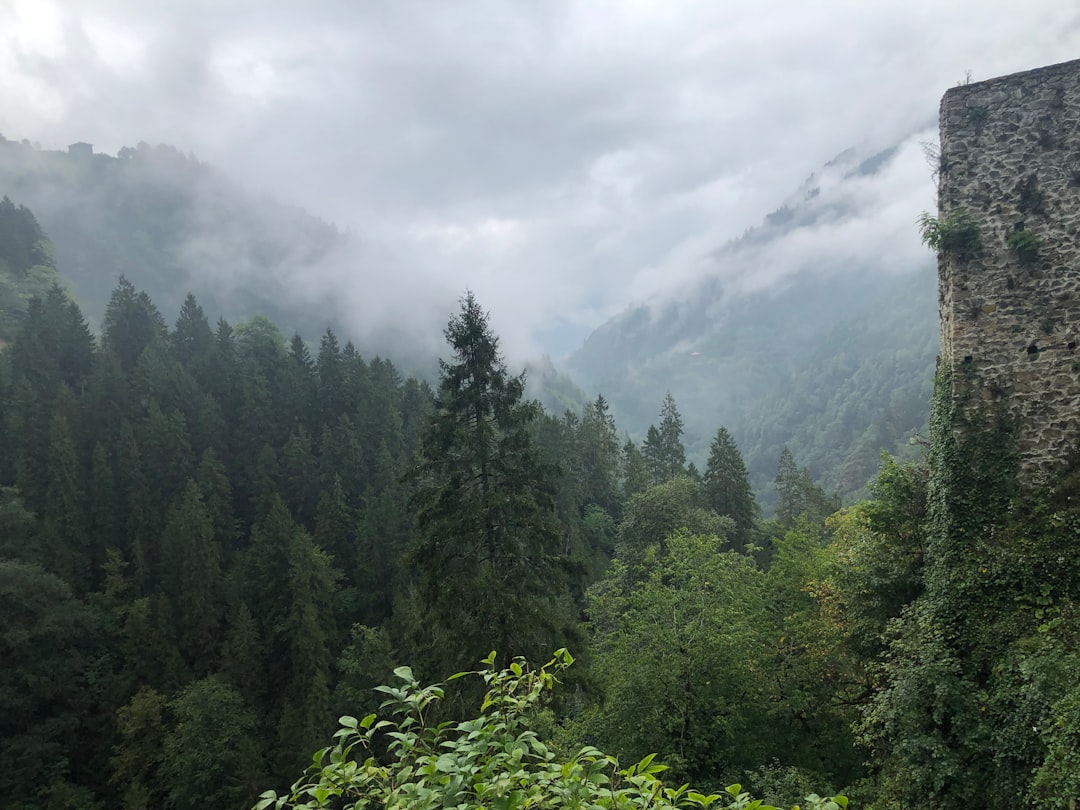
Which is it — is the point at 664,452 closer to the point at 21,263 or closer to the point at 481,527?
the point at 481,527

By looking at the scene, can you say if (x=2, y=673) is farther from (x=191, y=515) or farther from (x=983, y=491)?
(x=983, y=491)

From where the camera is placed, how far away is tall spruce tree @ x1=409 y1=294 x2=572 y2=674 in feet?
46.1

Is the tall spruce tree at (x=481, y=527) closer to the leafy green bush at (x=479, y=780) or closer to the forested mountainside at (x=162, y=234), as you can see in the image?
the leafy green bush at (x=479, y=780)

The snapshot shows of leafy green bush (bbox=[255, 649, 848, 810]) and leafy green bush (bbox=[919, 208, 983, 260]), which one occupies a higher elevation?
leafy green bush (bbox=[919, 208, 983, 260])

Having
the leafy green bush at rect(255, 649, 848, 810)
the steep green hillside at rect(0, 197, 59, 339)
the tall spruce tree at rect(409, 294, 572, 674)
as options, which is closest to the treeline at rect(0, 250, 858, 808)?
the tall spruce tree at rect(409, 294, 572, 674)

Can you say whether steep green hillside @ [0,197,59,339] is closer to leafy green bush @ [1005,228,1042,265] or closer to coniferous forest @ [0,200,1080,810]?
coniferous forest @ [0,200,1080,810]

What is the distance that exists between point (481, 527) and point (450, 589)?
175cm

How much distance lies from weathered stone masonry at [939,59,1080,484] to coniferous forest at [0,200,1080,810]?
916mm

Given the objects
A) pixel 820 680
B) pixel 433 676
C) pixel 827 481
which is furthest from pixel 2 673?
pixel 827 481

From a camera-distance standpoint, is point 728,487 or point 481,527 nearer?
point 481,527

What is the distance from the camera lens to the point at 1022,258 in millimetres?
10133

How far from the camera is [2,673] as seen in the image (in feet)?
94.0

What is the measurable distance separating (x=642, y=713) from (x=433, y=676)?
235 inches

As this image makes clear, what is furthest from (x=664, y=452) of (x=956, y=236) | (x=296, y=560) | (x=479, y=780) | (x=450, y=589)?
(x=479, y=780)
